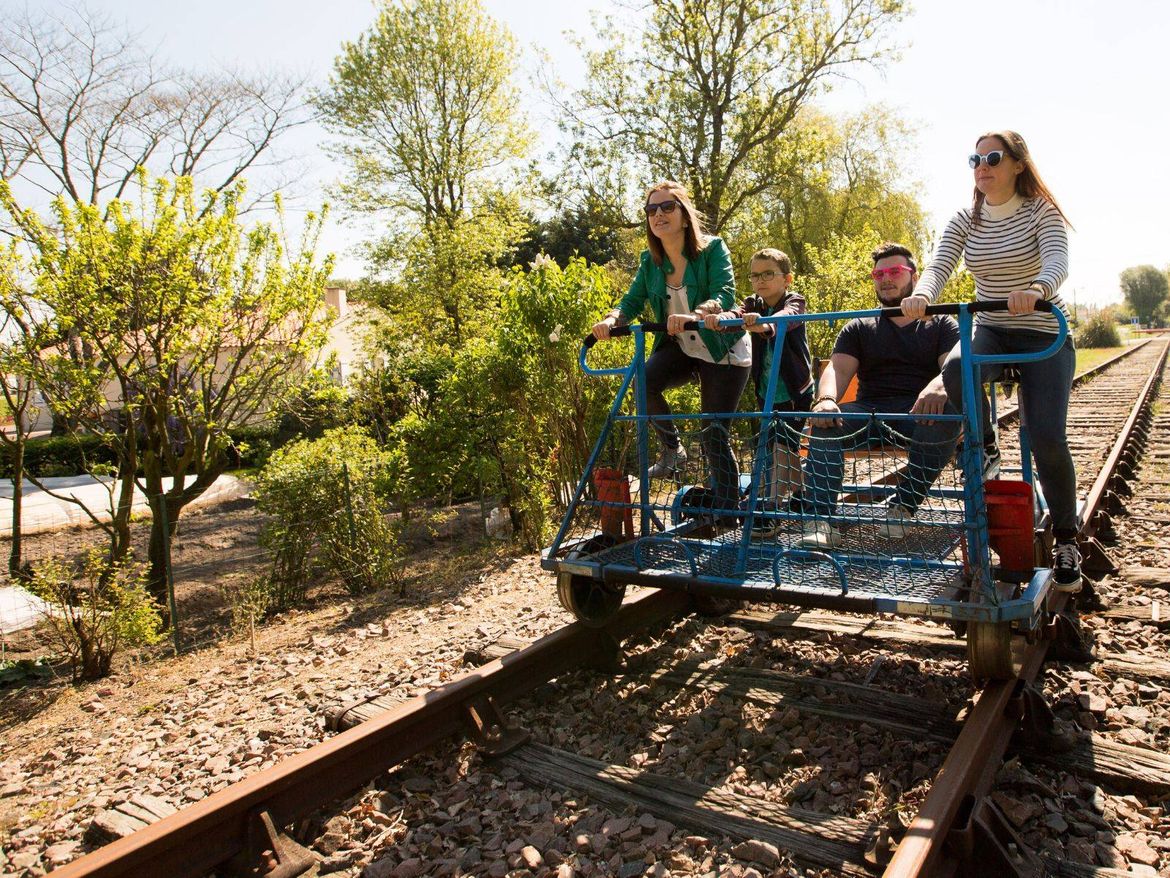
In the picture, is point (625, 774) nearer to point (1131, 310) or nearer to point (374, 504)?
point (374, 504)

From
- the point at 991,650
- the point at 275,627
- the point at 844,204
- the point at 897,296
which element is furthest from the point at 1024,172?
the point at 844,204

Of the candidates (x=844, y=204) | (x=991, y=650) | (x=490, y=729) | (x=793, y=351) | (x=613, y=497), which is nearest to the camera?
(x=991, y=650)

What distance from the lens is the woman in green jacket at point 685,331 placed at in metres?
4.66

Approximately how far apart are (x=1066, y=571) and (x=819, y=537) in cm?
109

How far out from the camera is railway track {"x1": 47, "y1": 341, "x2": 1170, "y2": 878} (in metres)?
2.76

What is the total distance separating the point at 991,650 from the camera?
3.37 m

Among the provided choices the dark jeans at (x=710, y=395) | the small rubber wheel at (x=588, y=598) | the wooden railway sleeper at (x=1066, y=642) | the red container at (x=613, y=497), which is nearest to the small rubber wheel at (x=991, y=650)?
the wooden railway sleeper at (x=1066, y=642)

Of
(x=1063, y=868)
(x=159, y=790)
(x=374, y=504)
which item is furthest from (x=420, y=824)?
(x=374, y=504)

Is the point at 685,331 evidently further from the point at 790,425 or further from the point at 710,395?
the point at 790,425

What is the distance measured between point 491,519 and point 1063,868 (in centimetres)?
847

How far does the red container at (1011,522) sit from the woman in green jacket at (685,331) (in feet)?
4.46

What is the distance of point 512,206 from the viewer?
94.0ft

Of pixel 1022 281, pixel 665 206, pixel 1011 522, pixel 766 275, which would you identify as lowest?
pixel 1011 522

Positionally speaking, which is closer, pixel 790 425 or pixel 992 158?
pixel 992 158
